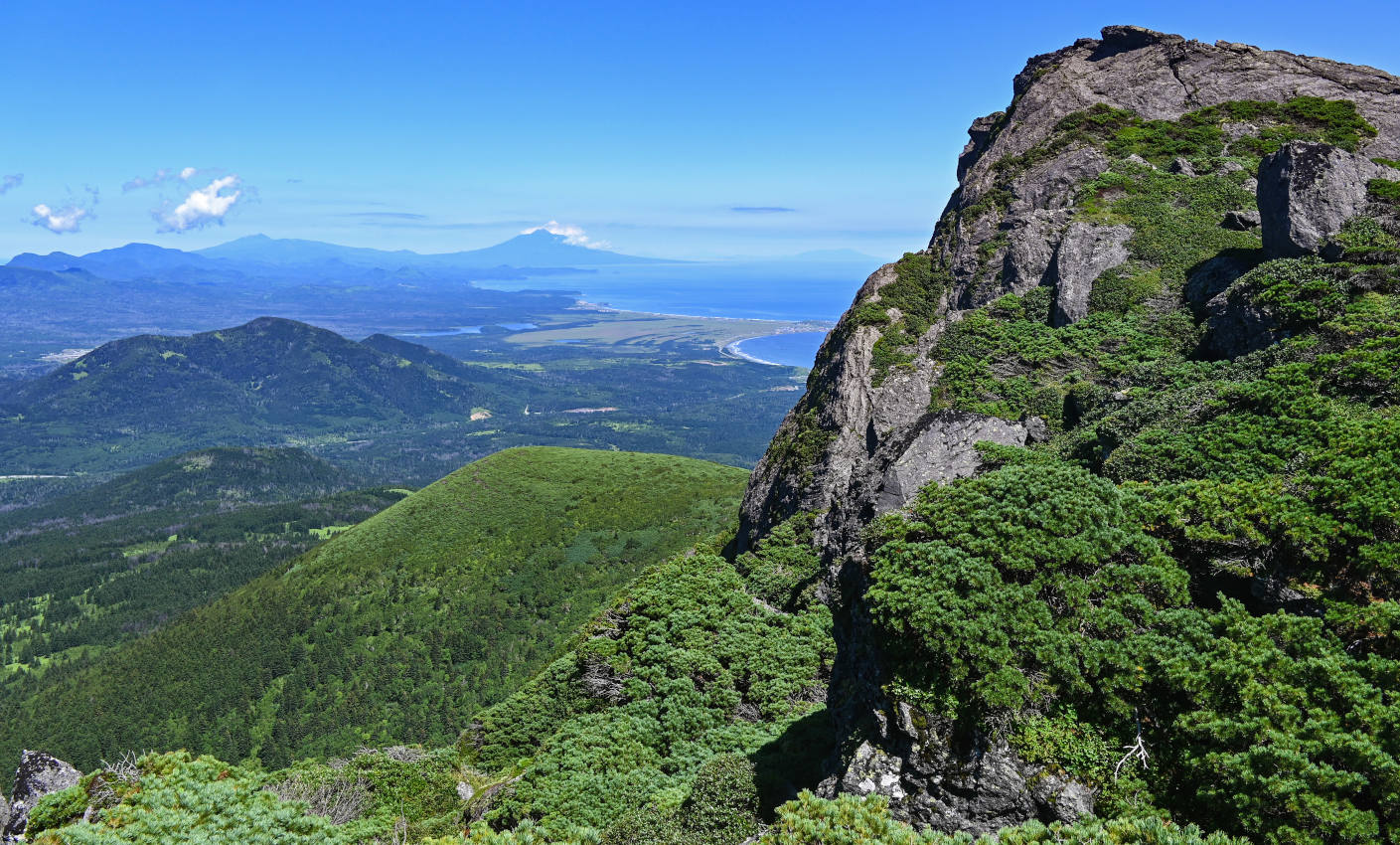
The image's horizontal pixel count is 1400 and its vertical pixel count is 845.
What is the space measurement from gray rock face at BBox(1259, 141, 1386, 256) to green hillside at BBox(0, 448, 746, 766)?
268 ft

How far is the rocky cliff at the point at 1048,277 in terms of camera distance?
50.5ft

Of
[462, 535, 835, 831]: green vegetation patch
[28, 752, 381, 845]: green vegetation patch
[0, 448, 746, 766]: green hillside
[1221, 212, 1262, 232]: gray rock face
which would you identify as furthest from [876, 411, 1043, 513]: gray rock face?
[0, 448, 746, 766]: green hillside

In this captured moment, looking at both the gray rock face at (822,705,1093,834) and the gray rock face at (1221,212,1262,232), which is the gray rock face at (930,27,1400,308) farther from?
the gray rock face at (822,705,1093,834)

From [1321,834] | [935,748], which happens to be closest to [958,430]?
[935,748]

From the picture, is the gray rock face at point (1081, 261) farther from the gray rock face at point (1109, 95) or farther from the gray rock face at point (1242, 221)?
the gray rock face at point (1242, 221)

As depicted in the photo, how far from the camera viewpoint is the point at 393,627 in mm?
109250

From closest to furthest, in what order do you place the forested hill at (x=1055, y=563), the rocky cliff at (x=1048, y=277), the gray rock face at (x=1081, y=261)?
1. the forested hill at (x=1055, y=563)
2. the rocky cliff at (x=1048, y=277)
3. the gray rock face at (x=1081, y=261)

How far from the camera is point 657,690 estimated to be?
29500 mm

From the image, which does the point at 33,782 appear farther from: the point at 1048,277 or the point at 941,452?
the point at 1048,277

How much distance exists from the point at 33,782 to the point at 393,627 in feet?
309

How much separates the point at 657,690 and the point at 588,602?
3055 inches

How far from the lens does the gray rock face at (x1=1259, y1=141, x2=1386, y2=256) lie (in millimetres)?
29047

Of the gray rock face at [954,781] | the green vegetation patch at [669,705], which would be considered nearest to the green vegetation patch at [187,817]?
the green vegetation patch at [669,705]

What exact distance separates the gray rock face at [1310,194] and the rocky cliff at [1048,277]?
2.8 inches
